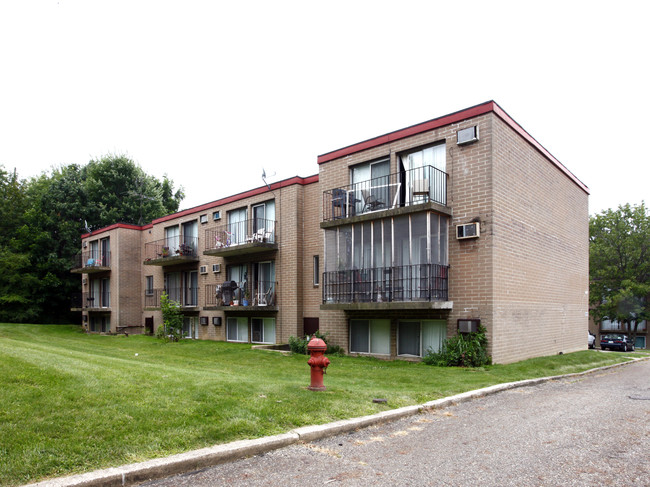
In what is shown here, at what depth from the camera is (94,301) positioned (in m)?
33.2

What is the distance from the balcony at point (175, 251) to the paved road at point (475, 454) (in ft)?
65.5

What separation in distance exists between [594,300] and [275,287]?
35585 mm

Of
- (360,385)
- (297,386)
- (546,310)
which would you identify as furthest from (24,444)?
(546,310)

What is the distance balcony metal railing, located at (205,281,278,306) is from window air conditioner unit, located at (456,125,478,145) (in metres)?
9.91

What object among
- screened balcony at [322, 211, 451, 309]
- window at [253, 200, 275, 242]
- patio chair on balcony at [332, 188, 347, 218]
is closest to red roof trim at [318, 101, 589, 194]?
patio chair on balcony at [332, 188, 347, 218]

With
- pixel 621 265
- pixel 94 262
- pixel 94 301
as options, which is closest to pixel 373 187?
pixel 94 262

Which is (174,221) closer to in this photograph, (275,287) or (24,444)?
(275,287)

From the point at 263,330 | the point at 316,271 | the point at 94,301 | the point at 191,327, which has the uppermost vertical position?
the point at 316,271

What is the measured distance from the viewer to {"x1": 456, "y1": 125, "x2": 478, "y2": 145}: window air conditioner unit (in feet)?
45.4

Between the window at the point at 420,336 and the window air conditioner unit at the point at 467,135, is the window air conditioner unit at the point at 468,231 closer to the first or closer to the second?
the window air conditioner unit at the point at 467,135

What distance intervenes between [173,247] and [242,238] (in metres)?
6.44

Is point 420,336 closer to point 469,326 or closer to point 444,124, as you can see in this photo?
point 469,326

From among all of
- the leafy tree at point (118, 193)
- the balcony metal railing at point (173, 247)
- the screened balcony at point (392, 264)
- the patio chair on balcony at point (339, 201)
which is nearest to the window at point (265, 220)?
the patio chair on balcony at point (339, 201)

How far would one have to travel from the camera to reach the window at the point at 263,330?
21266 mm
